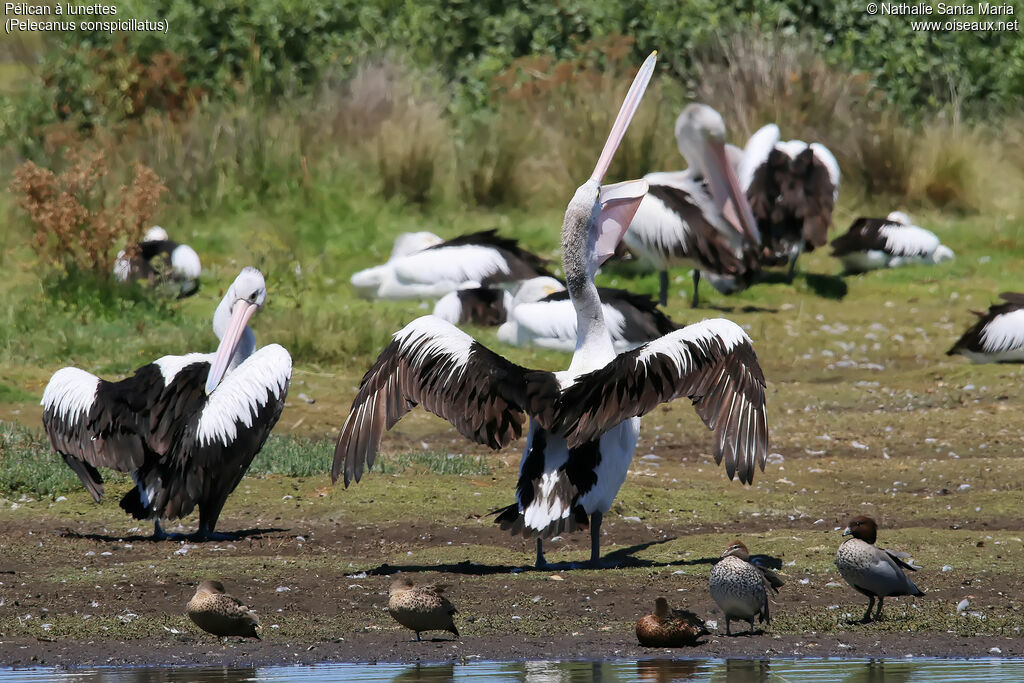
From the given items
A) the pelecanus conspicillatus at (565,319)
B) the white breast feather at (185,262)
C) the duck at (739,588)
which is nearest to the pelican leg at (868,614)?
the duck at (739,588)

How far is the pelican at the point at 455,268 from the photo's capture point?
13016mm

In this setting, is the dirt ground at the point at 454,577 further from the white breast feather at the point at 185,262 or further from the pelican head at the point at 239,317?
the white breast feather at the point at 185,262

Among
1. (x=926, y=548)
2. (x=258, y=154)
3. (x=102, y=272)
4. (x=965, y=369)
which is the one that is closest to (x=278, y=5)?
(x=258, y=154)

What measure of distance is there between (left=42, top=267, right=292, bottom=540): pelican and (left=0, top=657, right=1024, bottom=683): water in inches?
77.9

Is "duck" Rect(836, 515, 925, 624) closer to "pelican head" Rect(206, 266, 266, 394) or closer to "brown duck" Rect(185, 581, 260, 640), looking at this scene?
"brown duck" Rect(185, 581, 260, 640)

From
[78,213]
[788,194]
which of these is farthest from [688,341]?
[788,194]

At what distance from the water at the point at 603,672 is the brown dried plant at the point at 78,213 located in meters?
7.79

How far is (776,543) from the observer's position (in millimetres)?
7059

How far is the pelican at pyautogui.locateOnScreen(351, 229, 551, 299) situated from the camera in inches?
512

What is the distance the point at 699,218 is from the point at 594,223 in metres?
6.01

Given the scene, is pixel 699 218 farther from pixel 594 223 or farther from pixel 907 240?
pixel 594 223

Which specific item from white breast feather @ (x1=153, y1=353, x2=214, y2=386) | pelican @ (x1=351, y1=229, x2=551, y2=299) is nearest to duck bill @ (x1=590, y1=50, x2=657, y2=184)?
white breast feather @ (x1=153, y1=353, x2=214, y2=386)

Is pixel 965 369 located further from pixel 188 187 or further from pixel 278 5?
pixel 278 5

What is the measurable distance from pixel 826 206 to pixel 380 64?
5596 millimetres
